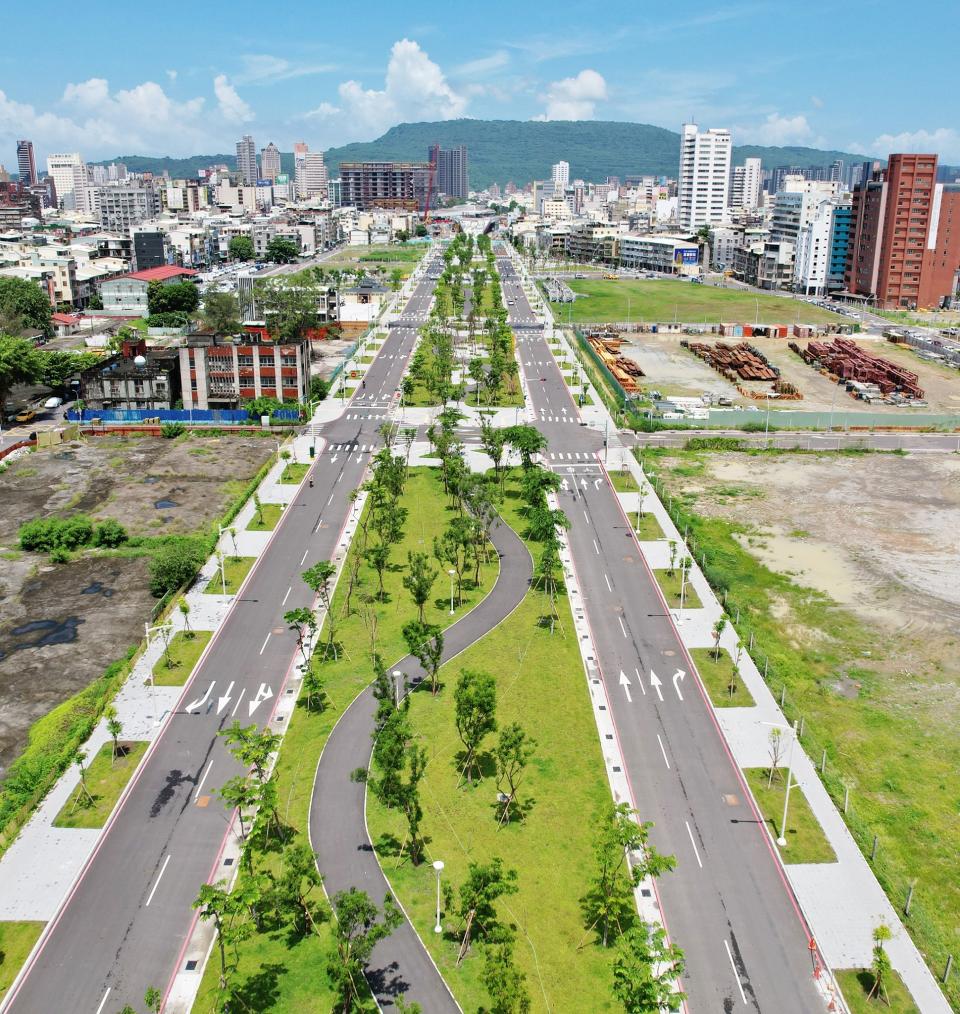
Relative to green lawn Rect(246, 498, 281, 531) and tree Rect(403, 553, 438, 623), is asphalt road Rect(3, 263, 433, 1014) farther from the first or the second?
tree Rect(403, 553, 438, 623)

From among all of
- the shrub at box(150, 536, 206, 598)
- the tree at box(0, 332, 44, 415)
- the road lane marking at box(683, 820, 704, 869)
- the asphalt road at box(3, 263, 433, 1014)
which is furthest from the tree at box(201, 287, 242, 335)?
the road lane marking at box(683, 820, 704, 869)

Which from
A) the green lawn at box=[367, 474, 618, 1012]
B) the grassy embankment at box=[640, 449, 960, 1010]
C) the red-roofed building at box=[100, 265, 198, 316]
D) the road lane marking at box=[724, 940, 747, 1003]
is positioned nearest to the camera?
the road lane marking at box=[724, 940, 747, 1003]

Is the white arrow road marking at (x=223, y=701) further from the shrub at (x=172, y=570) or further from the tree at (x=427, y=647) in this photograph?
the shrub at (x=172, y=570)

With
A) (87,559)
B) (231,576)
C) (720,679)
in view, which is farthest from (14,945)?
(87,559)

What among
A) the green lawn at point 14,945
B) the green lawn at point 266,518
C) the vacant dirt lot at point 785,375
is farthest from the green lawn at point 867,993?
the vacant dirt lot at point 785,375

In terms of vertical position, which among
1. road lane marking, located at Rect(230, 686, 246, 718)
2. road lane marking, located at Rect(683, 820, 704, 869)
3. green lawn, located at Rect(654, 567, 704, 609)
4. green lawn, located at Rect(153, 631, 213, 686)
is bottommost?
road lane marking, located at Rect(683, 820, 704, 869)
